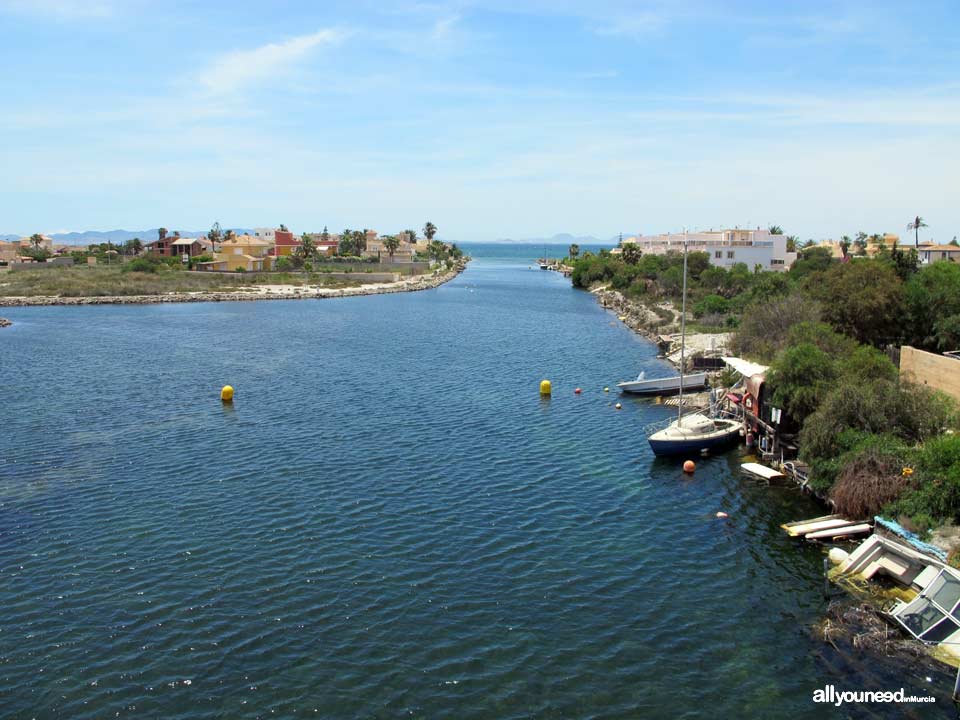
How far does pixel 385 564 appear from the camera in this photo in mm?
26578

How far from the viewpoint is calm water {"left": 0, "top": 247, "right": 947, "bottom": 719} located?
19.9m

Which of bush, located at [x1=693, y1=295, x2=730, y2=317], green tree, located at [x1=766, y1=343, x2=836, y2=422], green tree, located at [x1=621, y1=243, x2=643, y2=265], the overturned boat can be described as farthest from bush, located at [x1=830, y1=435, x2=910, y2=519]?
green tree, located at [x1=621, y1=243, x2=643, y2=265]

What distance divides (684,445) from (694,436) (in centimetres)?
92

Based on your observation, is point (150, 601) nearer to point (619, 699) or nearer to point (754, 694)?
point (619, 699)

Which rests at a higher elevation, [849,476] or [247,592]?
[849,476]

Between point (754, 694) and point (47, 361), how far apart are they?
63.7 metres

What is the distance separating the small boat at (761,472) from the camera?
35.8m

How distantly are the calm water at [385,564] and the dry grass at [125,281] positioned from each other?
8126 centimetres

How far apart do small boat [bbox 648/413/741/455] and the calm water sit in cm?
92

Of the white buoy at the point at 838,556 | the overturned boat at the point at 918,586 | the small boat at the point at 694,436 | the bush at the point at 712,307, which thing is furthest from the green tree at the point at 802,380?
the bush at the point at 712,307

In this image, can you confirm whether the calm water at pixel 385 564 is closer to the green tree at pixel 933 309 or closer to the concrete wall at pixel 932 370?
the concrete wall at pixel 932 370

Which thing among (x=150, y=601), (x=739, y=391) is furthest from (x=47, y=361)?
(x=739, y=391)

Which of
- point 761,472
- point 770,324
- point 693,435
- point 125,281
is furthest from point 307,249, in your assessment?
point 761,472

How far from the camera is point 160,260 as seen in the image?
17112 centimetres
